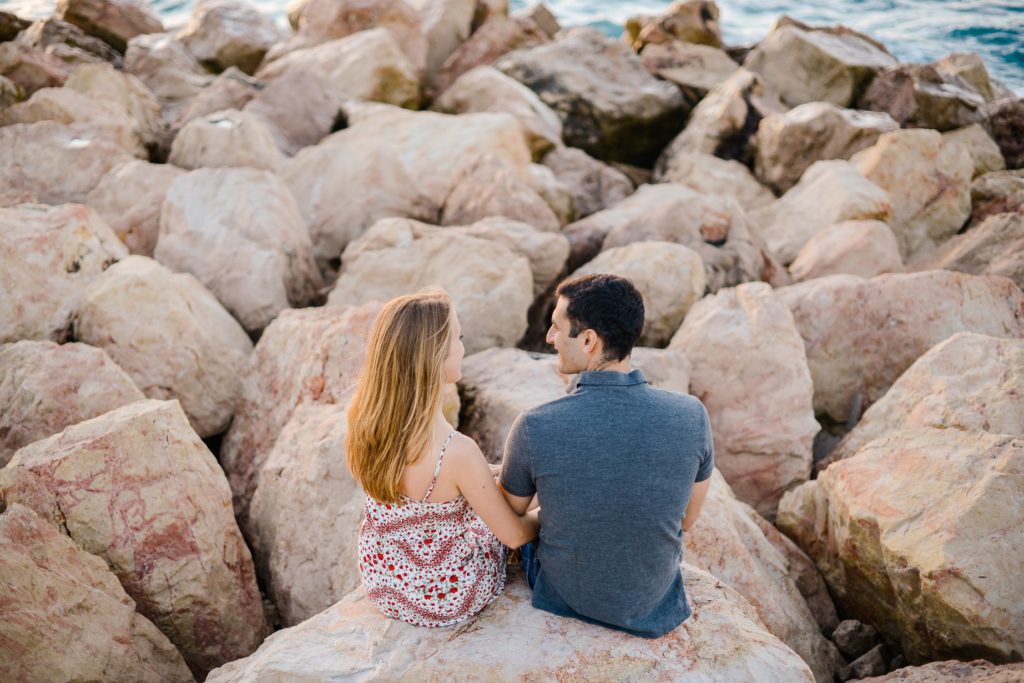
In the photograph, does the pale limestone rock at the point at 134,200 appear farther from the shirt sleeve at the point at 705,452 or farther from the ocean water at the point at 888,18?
the ocean water at the point at 888,18

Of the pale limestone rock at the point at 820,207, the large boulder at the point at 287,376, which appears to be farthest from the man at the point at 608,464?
the pale limestone rock at the point at 820,207

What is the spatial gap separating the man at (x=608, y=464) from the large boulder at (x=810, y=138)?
26.0 feet

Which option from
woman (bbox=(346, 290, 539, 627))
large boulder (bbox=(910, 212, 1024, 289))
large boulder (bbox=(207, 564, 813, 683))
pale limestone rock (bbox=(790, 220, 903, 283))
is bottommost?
pale limestone rock (bbox=(790, 220, 903, 283))

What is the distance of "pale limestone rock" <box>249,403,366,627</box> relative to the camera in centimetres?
405

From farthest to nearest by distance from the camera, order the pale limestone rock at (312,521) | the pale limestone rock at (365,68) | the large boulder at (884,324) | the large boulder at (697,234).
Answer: the pale limestone rock at (365,68)
the large boulder at (697,234)
the large boulder at (884,324)
the pale limestone rock at (312,521)

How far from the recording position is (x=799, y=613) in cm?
407

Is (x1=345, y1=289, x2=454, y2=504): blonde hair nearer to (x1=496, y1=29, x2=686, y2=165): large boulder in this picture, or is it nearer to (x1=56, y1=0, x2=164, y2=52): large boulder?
(x1=496, y1=29, x2=686, y2=165): large boulder

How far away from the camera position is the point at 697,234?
714 cm

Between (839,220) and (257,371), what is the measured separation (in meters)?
5.79

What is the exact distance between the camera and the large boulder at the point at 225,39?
39.9 feet

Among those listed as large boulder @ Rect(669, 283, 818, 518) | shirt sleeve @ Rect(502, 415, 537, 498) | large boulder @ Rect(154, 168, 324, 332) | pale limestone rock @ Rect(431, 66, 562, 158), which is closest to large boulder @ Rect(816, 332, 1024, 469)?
large boulder @ Rect(669, 283, 818, 518)

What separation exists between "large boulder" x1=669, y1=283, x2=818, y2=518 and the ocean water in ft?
41.5

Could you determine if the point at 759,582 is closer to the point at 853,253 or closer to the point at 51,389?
the point at 51,389

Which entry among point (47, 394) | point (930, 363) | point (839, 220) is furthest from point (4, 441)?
point (839, 220)
